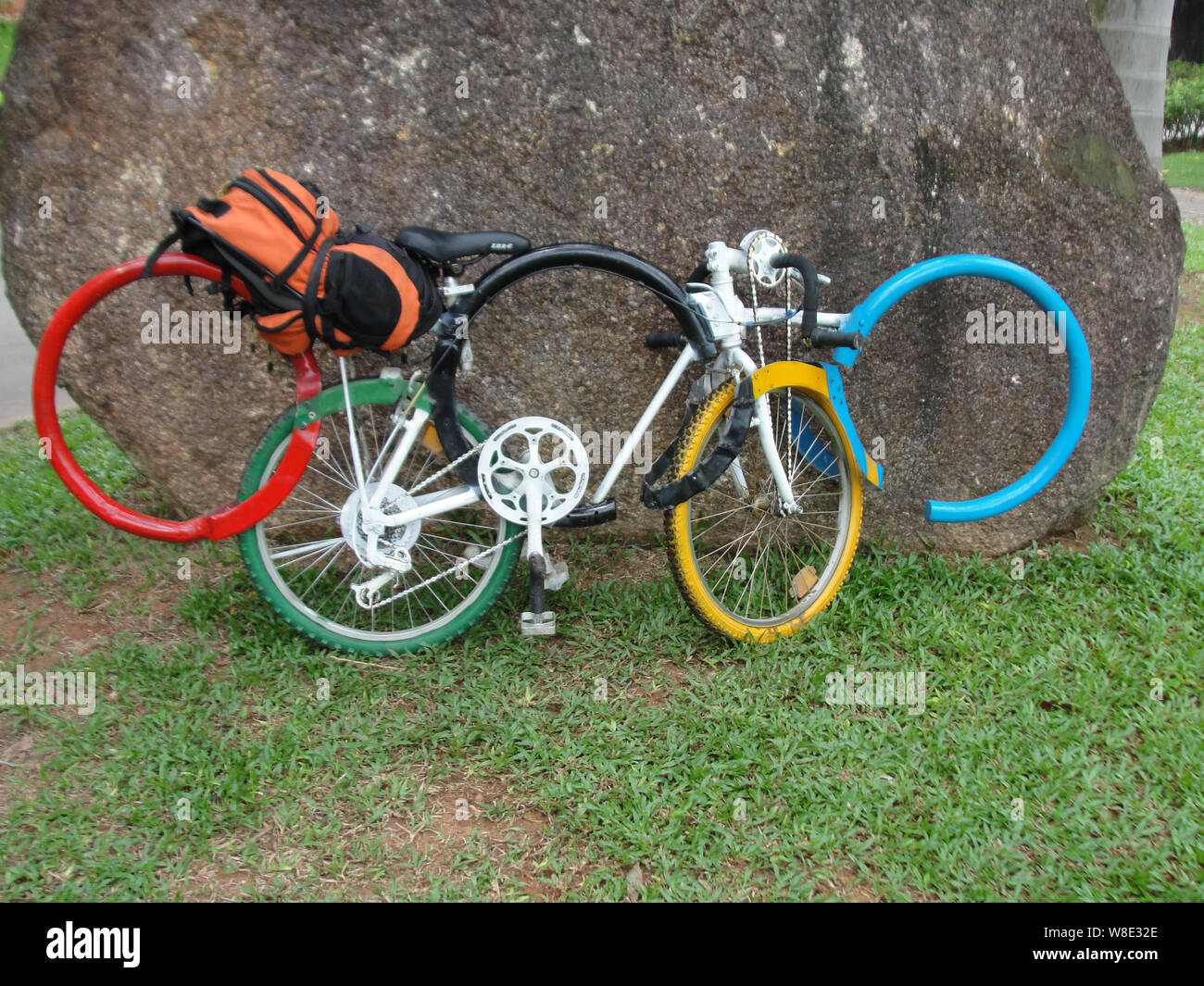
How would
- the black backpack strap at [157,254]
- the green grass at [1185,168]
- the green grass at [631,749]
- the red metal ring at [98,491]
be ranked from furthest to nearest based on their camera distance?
the green grass at [1185,168] < the red metal ring at [98,491] < the black backpack strap at [157,254] < the green grass at [631,749]

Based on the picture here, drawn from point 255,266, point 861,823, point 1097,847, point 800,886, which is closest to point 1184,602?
point 1097,847

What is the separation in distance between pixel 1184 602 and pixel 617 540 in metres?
2.25

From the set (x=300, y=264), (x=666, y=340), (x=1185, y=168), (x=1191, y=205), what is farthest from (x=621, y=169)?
(x=1185, y=168)

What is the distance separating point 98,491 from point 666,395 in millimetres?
1963

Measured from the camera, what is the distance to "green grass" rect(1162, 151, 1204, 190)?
46.0 feet

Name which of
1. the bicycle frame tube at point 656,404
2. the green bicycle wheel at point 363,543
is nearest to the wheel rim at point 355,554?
the green bicycle wheel at point 363,543

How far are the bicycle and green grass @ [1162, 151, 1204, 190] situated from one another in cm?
1258

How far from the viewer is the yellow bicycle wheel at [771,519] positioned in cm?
322

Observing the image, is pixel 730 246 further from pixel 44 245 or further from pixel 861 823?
pixel 44 245

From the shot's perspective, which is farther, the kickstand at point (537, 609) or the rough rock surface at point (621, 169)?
the rough rock surface at point (621, 169)

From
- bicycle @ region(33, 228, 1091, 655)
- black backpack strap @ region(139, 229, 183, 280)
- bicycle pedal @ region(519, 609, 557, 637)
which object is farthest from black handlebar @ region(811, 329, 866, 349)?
black backpack strap @ region(139, 229, 183, 280)

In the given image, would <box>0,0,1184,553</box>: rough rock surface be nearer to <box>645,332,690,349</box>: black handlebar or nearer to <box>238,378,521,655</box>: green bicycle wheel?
<box>645,332,690,349</box>: black handlebar

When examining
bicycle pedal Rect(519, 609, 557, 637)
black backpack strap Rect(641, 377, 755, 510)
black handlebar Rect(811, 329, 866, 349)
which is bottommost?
bicycle pedal Rect(519, 609, 557, 637)

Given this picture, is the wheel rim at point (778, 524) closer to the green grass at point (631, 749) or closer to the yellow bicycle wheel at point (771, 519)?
the yellow bicycle wheel at point (771, 519)
